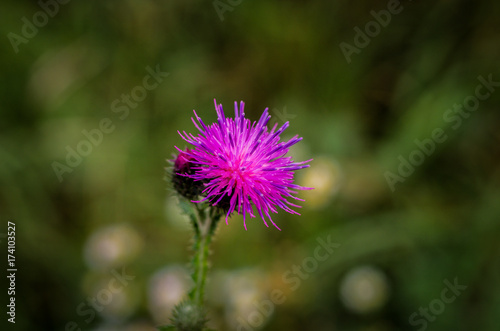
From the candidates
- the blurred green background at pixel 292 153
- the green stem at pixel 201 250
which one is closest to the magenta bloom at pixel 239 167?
the green stem at pixel 201 250

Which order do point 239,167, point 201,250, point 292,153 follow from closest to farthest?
point 239,167, point 201,250, point 292,153

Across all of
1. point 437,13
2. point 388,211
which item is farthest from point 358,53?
point 388,211

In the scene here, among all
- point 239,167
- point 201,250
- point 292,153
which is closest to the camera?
point 239,167

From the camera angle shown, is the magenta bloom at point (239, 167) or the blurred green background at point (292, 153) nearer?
the magenta bloom at point (239, 167)

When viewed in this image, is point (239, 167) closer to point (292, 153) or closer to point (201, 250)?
point (201, 250)

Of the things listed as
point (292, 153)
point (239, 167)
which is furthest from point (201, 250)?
point (292, 153)

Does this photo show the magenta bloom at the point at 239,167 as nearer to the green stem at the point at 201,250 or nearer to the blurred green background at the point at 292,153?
the green stem at the point at 201,250

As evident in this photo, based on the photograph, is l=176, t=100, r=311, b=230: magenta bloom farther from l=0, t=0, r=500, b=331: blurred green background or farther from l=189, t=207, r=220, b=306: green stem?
l=0, t=0, r=500, b=331: blurred green background
